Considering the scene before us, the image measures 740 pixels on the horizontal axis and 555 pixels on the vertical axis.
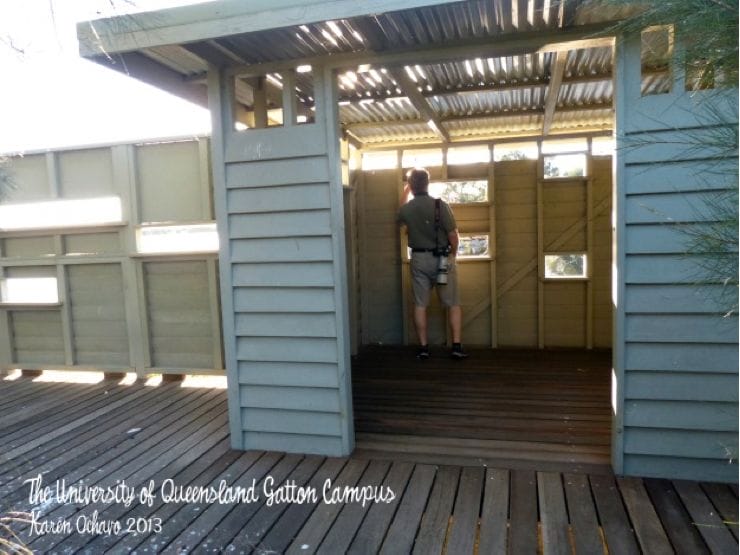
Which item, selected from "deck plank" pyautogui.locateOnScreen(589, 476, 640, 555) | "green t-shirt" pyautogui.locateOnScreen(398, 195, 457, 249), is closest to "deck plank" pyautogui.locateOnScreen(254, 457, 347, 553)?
"deck plank" pyautogui.locateOnScreen(589, 476, 640, 555)

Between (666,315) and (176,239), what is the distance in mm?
3616

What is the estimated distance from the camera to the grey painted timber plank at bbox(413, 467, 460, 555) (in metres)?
1.97

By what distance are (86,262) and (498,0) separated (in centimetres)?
397

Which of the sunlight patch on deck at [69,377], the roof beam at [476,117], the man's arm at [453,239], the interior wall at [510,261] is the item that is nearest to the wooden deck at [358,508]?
the sunlight patch on deck at [69,377]

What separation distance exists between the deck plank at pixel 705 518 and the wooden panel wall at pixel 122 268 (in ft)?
10.7

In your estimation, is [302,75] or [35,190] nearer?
[302,75]

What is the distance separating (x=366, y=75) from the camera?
3449mm

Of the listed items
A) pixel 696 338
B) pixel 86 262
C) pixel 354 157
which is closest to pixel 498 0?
pixel 696 338

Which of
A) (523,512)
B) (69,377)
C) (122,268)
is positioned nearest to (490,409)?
(523,512)

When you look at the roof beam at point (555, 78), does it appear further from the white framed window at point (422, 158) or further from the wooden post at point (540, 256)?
the white framed window at point (422, 158)

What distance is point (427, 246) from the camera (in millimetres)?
4676

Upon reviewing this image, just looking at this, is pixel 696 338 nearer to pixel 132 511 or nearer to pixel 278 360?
pixel 278 360

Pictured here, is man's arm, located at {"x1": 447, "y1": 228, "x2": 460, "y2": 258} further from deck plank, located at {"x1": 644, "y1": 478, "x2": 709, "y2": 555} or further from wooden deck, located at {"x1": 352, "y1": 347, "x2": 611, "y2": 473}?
deck plank, located at {"x1": 644, "y1": 478, "x2": 709, "y2": 555}

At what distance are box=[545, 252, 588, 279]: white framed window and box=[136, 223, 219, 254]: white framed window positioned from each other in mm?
3206
